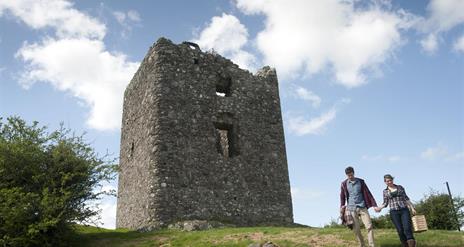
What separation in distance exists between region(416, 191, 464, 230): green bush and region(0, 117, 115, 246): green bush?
79.4 feet

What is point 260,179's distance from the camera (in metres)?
20.0

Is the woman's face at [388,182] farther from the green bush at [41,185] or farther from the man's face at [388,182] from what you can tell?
the green bush at [41,185]

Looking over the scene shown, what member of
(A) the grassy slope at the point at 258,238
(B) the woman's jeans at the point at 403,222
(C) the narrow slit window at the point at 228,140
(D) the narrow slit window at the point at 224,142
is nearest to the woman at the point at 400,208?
(B) the woman's jeans at the point at 403,222

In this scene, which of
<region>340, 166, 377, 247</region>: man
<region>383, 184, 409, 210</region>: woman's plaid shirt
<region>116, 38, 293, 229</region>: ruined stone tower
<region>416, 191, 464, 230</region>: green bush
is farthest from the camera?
<region>416, 191, 464, 230</region>: green bush

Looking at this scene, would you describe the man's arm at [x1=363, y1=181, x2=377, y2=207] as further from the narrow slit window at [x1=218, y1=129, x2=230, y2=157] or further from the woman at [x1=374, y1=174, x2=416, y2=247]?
the narrow slit window at [x1=218, y1=129, x2=230, y2=157]

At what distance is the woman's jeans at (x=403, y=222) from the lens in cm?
1096

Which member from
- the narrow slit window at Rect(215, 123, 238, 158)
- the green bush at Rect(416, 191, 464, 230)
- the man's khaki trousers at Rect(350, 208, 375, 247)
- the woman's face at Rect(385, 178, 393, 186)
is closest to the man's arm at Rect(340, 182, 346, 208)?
the man's khaki trousers at Rect(350, 208, 375, 247)

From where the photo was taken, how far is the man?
11.4m

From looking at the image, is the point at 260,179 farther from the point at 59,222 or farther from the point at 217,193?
the point at 59,222

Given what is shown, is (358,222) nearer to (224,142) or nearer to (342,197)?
(342,197)

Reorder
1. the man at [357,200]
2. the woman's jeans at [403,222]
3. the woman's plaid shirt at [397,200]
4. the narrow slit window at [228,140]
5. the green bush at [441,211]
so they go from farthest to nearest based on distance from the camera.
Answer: the green bush at [441,211] < the narrow slit window at [228,140] < the man at [357,200] < the woman's plaid shirt at [397,200] < the woman's jeans at [403,222]

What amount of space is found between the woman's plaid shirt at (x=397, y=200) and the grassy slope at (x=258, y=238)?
4.44 feet

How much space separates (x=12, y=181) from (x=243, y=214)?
28.9 feet

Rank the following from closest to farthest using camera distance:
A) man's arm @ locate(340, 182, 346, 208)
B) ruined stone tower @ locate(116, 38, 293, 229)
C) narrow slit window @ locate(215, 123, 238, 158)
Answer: man's arm @ locate(340, 182, 346, 208), ruined stone tower @ locate(116, 38, 293, 229), narrow slit window @ locate(215, 123, 238, 158)
